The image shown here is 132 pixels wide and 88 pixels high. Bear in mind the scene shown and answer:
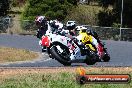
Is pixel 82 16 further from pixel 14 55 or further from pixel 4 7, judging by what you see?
pixel 14 55

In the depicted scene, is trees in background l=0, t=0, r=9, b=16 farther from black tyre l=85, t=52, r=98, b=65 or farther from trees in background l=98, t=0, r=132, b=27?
black tyre l=85, t=52, r=98, b=65

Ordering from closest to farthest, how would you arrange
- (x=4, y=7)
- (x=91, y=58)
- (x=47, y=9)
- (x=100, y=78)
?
(x=100, y=78) → (x=91, y=58) → (x=47, y=9) → (x=4, y=7)

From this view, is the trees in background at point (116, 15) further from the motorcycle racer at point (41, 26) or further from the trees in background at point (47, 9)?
the motorcycle racer at point (41, 26)

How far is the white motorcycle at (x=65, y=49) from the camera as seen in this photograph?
9.20m

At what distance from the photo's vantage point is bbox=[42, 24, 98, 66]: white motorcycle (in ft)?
30.2

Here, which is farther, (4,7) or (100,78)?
→ (4,7)

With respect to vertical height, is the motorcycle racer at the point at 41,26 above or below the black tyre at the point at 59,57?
above

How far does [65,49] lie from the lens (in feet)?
32.5

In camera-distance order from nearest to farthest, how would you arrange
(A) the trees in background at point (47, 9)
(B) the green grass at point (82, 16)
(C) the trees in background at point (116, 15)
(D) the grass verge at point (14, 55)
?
(D) the grass verge at point (14, 55) < (A) the trees in background at point (47, 9) < (B) the green grass at point (82, 16) < (C) the trees in background at point (116, 15)

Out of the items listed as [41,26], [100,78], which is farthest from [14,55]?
[100,78]

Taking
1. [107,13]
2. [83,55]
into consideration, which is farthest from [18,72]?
[107,13]

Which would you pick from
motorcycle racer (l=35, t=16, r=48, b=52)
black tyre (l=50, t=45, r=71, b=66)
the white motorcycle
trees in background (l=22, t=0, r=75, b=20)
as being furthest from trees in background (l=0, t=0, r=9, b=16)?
motorcycle racer (l=35, t=16, r=48, b=52)

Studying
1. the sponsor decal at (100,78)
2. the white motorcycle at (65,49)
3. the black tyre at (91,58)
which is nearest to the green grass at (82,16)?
the black tyre at (91,58)

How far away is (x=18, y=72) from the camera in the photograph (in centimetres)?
1809
